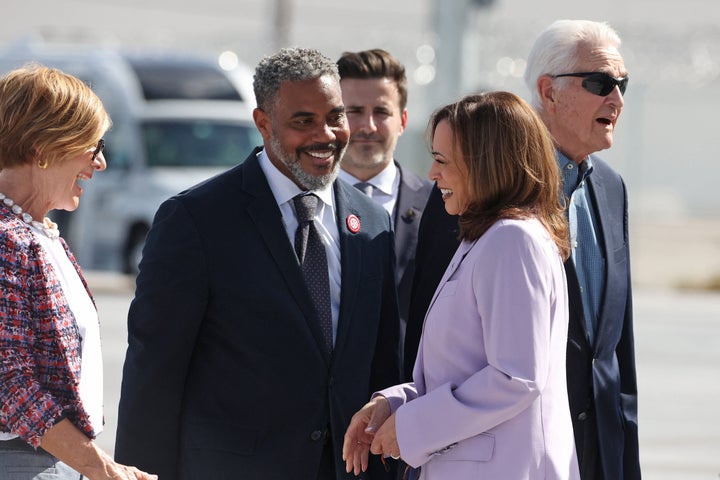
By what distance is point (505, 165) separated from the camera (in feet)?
10.8

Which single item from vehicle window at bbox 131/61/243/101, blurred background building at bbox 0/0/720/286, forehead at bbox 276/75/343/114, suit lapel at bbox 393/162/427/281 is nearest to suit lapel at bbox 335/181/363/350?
forehead at bbox 276/75/343/114

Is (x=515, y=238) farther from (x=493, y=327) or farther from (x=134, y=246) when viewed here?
(x=134, y=246)

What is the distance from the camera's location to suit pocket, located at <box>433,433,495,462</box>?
10.5 feet

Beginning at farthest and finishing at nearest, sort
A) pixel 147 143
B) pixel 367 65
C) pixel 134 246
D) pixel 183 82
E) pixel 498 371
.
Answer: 1. pixel 183 82
2. pixel 147 143
3. pixel 134 246
4. pixel 367 65
5. pixel 498 371

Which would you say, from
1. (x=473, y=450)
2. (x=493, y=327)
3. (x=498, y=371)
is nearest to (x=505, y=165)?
(x=493, y=327)

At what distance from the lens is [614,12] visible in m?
55.6

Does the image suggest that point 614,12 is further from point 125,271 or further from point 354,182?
point 354,182

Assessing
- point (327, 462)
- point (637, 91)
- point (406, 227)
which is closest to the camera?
point (327, 462)

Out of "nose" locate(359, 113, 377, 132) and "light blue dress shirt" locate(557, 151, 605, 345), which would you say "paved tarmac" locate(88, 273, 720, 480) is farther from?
"light blue dress shirt" locate(557, 151, 605, 345)

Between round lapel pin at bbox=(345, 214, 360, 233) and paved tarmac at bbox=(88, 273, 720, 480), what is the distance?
377 centimetres

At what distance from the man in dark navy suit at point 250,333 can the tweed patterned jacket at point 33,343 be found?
479 mm

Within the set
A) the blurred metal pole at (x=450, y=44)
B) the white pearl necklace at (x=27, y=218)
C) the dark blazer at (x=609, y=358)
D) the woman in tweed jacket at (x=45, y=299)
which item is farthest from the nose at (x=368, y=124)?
the blurred metal pole at (x=450, y=44)

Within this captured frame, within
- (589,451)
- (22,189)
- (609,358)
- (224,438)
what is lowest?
(589,451)

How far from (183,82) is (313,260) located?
13.8 meters
